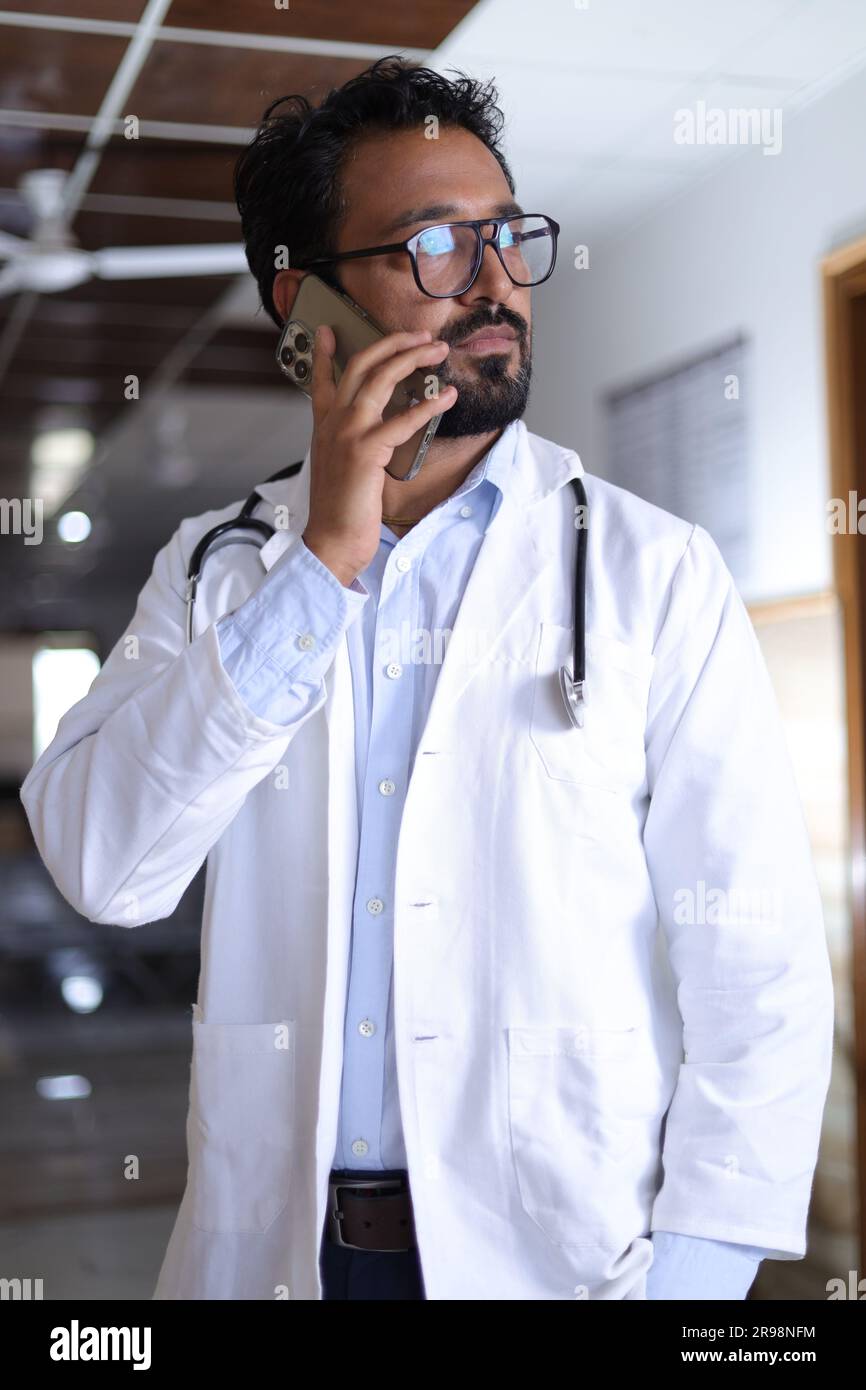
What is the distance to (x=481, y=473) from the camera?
1493 mm

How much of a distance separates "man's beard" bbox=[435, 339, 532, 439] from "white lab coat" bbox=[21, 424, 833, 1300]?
0.13 meters

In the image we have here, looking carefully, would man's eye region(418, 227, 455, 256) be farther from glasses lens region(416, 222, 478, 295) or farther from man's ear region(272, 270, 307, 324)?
man's ear region(272, 270, 307, 324)

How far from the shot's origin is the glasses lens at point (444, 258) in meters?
1.42

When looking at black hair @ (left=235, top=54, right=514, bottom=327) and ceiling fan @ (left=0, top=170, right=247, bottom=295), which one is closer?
black hair @ (left=235, top=54, right=514, bottom=327)

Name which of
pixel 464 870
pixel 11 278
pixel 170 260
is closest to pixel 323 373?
pixel 464 870

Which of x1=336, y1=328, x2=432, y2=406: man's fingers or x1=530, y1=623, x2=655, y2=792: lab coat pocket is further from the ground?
x1=336, y1=328, x2=432, y2=406: man's fingers

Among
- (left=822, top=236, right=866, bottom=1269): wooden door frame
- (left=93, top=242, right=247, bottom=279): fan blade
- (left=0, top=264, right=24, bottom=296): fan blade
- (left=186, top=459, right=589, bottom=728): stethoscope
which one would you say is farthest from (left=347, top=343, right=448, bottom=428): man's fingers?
(left=0, top=264, right=24, bottom=296): fan blade

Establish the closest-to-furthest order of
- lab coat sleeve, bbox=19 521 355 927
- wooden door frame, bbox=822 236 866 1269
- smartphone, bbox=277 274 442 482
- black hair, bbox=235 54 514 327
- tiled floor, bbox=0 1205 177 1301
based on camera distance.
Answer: lab coat sleeve, bbox=19 521 355 927 → smartphone, bbox=277 274 442 482 → black hair, bbox=235 54 514 327 → wooden door frame, bbox=822 236 866 1269 → tiled floor, bbox=0 1205 177 1301

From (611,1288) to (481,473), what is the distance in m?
0.83

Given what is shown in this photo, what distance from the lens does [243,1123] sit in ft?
4.77

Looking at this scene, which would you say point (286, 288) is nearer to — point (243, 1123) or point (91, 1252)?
point (243, 1123)

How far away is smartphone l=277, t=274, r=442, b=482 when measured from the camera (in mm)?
1372

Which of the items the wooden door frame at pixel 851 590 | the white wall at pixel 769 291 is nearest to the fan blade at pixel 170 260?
the white wall at pixel 769 291

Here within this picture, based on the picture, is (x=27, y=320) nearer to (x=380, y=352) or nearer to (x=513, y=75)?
(x=513, y=75)
